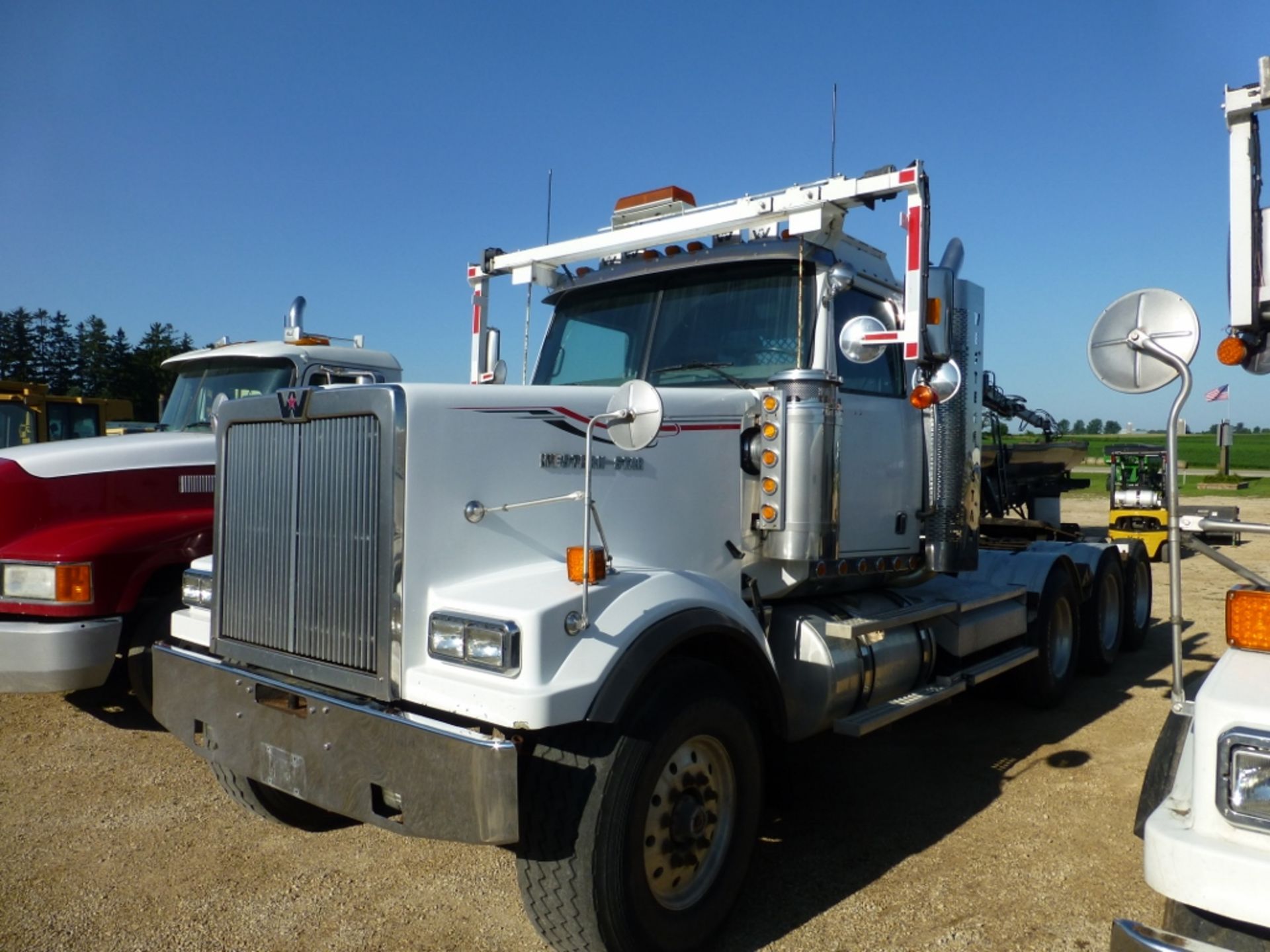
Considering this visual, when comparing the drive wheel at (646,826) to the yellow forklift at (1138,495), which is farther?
the yellow forklift at (1138,495)

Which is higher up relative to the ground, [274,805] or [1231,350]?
[1231,350]

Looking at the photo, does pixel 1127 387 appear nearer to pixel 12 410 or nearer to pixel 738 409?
pixel 738 409

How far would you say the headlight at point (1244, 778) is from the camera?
217 cm

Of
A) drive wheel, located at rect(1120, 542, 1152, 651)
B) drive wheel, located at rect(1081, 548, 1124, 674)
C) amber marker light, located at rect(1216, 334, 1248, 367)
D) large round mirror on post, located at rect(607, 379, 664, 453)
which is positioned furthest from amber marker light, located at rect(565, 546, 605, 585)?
drive wheel, located at rect(1120, 542, 1152, 651)

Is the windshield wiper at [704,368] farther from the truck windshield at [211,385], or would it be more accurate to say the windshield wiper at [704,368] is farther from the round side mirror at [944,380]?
the truck windshield at [211,385]

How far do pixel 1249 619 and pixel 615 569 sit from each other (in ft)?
6.57

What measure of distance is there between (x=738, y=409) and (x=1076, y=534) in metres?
6.48

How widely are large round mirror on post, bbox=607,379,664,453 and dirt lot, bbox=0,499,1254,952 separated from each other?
189 centimetres

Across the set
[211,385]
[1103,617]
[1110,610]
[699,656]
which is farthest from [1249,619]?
[211,385]

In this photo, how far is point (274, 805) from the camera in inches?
167

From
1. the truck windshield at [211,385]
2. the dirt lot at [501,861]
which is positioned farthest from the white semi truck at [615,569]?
the truck windshield at [211,385]

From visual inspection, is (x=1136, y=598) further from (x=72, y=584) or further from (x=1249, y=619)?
(x=72, y=584)

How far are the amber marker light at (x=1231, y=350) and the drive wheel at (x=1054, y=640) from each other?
4.21 meters

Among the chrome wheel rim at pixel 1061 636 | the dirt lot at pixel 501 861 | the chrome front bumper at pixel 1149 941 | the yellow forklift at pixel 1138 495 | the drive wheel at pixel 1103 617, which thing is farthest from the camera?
the yellow forklift at pixel 1138 495
